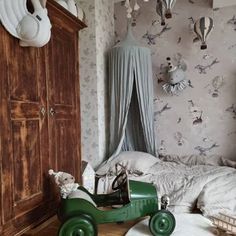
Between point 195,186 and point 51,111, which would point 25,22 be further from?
point 195,186

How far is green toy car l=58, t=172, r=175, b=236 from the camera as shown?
136 centimetres

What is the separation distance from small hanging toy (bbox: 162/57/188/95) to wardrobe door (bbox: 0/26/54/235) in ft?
6.55

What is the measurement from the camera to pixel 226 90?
10.1 ft

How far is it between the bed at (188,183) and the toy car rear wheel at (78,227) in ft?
1.05

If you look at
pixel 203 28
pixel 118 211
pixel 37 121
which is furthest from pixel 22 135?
Answer: pixel 203 28

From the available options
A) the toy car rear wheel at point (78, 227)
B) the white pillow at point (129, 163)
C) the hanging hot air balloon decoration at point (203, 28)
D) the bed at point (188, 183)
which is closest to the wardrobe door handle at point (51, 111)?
the toy car rear wheel at point (78, 227)

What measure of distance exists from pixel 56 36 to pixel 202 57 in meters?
2.14

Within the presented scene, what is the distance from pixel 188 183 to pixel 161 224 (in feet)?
2.57

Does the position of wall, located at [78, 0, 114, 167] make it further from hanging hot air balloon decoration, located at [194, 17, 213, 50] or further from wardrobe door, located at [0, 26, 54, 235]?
A: wardrobe door, located at [0, 26, 54, 235]

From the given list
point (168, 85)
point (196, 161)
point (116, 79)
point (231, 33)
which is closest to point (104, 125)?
point (116, 79)

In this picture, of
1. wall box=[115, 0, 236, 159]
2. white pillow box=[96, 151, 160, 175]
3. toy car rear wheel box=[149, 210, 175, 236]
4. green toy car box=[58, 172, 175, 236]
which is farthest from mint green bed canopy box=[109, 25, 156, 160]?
toy car rear wheel box=[149, 210, 175, 236]

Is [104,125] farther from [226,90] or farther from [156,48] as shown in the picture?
[226,90]

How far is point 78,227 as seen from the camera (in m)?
1.36

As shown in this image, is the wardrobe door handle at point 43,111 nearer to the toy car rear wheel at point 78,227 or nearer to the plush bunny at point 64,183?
the plush bunny at point 64,183
